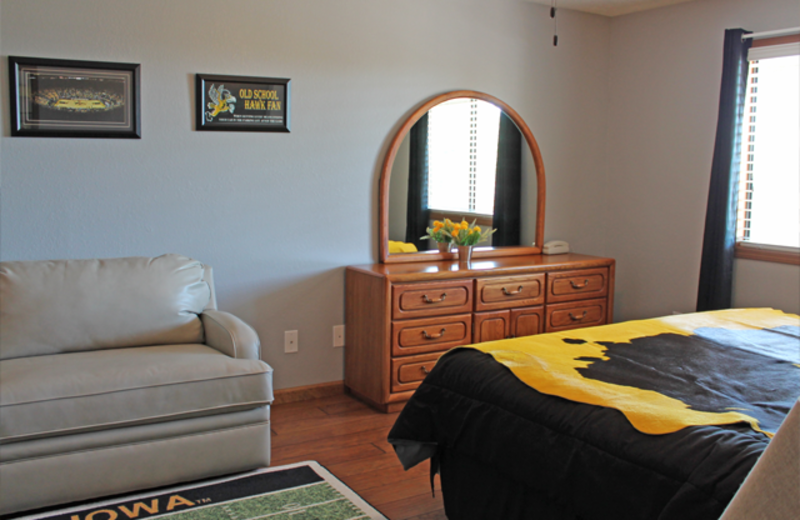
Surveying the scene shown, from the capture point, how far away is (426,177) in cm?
396

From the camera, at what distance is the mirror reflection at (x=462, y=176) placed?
3.89 m

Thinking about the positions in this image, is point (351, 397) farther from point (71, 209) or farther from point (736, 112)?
point (736, 112)

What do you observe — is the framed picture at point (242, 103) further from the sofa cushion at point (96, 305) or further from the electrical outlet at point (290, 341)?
the electrical outlet at point (290, 341)

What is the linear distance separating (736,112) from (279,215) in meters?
2.78

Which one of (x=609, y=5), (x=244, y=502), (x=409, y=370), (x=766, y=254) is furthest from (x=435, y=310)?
(x=609, y=5)

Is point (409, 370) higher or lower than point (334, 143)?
lower

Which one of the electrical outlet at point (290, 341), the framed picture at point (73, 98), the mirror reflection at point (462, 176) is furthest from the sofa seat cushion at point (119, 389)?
the mirror reflection at point (462, 176)

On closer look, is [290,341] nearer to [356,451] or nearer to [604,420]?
[356,451]

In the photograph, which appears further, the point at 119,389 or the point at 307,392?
the point at 307,392

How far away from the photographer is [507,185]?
14.0 ft

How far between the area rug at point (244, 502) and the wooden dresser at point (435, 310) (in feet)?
3.04

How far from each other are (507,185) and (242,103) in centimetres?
182

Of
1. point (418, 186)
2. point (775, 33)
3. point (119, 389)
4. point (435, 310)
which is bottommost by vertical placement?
point (119, 389)

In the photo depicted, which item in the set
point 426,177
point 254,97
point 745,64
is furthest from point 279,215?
point 745,64
